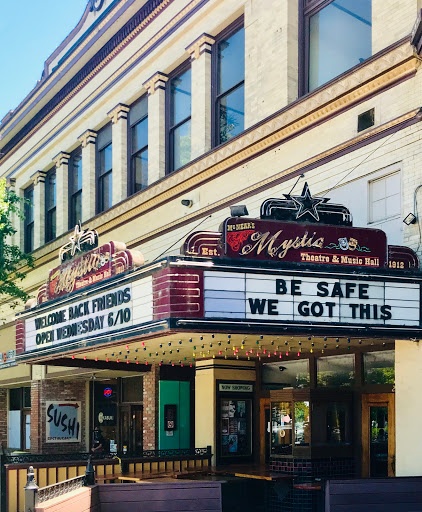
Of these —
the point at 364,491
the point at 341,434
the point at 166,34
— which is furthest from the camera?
the point at 166,34

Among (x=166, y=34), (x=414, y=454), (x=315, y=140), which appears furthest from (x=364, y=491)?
(x=166, y=34)

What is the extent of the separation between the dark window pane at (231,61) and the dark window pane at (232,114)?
0.26 metres

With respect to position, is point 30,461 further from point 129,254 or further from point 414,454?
point 414,454

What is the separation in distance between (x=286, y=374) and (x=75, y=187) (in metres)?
13.0

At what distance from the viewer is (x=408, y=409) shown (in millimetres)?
12508

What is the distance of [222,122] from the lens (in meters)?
18.8

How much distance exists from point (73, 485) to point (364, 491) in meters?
4.55

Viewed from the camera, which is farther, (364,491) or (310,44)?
(310,44)

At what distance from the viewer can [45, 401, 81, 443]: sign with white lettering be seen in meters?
25.6

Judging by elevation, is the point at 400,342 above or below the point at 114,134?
below

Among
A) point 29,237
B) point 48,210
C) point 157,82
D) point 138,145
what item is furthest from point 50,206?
point 157,82

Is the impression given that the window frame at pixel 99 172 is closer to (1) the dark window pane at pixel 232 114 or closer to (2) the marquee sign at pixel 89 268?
(1) the dark window pane at pixel 232 114

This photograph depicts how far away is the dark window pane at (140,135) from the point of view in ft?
73.8

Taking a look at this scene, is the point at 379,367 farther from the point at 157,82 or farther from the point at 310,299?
the point at 157,82
